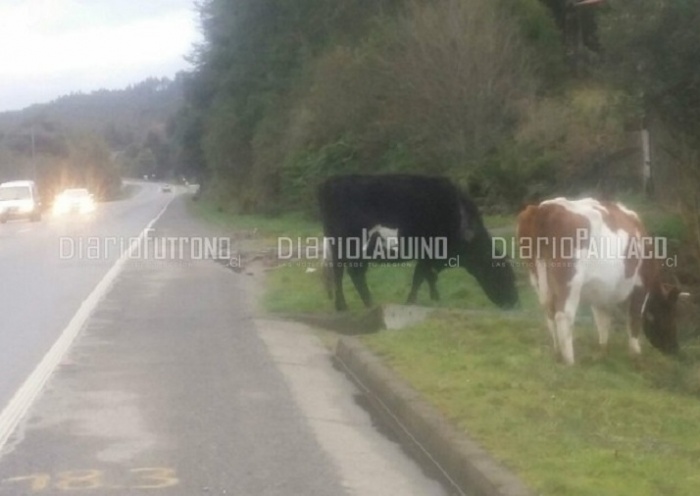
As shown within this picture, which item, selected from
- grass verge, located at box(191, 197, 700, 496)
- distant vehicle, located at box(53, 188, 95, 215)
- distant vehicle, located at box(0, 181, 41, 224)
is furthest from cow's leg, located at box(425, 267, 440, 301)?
distant vehicle, located at box(53, 188, 95, 215)

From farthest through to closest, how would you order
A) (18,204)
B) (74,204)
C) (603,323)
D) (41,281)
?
1. (74,204)
2. (18,204)
3. (41,281)
4. (603,323)

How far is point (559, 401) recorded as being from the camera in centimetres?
1000

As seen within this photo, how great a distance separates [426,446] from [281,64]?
141 feet

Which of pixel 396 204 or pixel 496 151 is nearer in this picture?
pixel 396 204

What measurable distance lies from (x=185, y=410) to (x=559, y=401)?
2.93 meters

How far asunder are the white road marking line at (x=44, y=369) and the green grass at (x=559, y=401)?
122 inches

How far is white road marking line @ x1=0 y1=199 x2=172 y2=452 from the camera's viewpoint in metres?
10.2

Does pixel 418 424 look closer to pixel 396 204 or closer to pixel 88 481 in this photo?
pixel 88 481

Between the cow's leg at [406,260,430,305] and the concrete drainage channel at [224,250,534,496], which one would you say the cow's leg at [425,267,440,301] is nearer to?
the cow's leg at [406,260,430,305]

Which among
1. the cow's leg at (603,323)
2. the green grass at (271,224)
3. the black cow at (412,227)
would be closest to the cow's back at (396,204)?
the black cow at (412,227)

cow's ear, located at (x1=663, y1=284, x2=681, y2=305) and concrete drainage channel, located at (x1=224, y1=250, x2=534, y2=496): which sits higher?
cow's ear, located at (x1=663, y1=284, x2=681, y2=305)

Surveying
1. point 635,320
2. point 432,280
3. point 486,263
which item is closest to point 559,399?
point 635,320

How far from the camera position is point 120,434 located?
31.9 ft

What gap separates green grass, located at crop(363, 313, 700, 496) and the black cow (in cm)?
279
